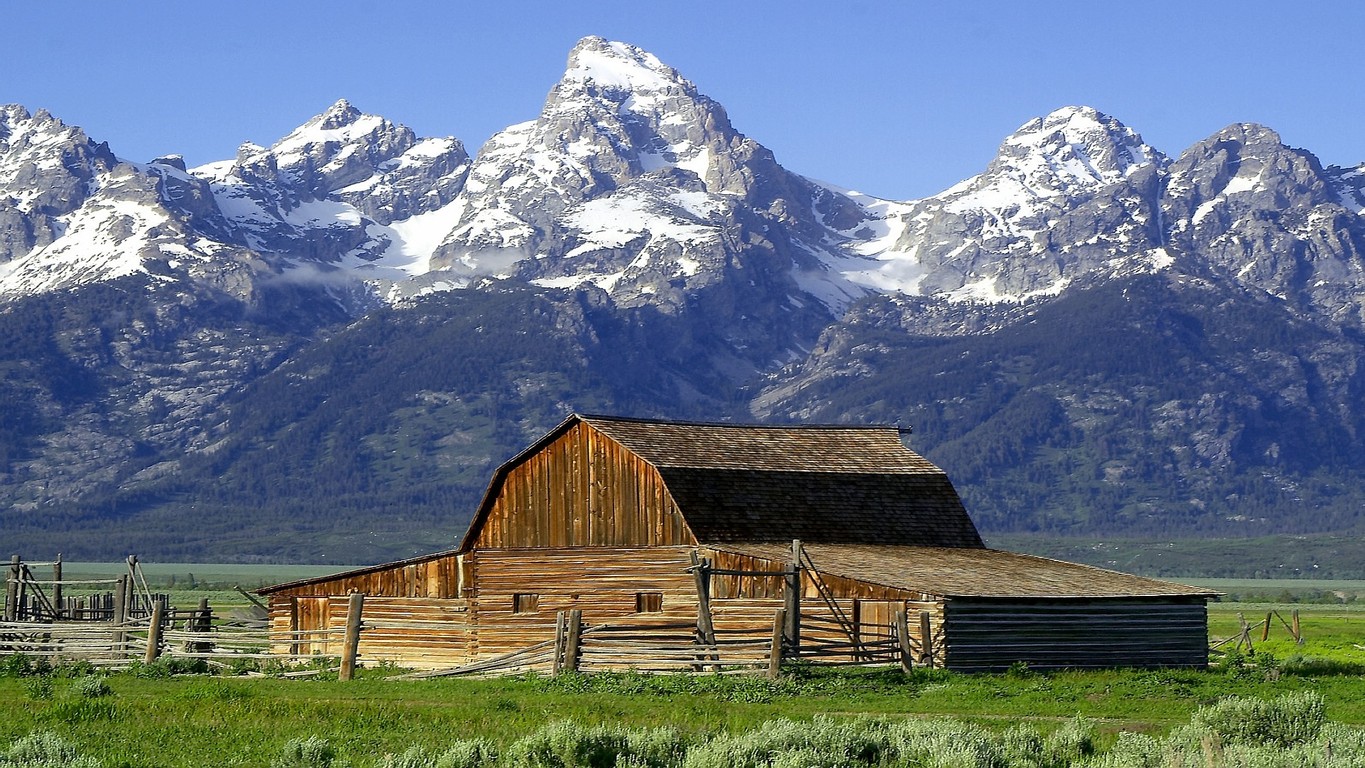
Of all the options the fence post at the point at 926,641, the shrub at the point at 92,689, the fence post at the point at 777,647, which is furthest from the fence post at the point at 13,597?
the fence post at the point at 926,641

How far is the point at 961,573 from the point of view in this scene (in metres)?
50.9

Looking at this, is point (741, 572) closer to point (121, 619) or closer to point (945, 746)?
point (945, 746)

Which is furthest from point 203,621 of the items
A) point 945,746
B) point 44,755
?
point 945,746

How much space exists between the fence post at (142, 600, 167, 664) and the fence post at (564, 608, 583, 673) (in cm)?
1129

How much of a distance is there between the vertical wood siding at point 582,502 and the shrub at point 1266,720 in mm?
25722

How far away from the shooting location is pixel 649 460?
54281 millimetres

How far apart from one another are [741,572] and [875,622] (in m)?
4.25

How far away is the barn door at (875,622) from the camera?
45094 millimetres

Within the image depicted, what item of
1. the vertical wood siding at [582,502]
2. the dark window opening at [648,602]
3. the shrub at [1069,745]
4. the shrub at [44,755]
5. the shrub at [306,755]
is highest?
the vertical wood siding at [582,502]

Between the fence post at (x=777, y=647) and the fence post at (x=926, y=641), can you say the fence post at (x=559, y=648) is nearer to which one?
the fence post at (x=777, y=647)

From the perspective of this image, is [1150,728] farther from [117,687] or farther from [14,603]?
[14,603]

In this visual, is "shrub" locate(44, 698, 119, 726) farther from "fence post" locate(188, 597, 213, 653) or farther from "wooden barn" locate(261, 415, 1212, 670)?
"fence post" locate(188, 597, 213, 653)

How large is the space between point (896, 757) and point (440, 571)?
105 ft

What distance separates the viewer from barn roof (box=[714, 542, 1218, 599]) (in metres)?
47.7
